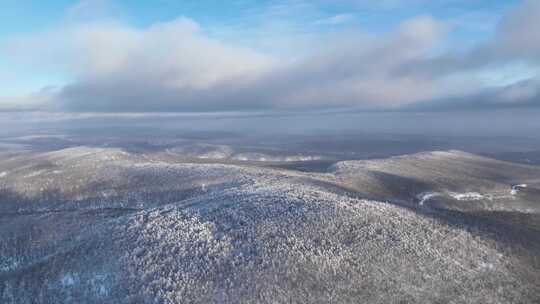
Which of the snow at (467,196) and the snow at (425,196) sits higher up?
the snow at (425,196)

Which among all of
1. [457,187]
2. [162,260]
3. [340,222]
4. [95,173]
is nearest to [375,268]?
[340,222]

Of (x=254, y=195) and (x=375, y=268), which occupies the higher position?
(x=254, y=195)

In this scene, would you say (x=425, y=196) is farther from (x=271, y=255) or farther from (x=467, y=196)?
(x=271, y=255)

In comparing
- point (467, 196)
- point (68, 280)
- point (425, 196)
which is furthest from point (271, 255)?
point (467, 196)

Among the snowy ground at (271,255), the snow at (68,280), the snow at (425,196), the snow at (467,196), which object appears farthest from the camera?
the snow at (467,196)

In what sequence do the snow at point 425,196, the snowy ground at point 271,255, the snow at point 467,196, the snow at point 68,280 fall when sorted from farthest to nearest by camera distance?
the snow at point 467,196 → the snow at point 425,196 → the snow at point 68,280 → the snowy ground at point 271,255

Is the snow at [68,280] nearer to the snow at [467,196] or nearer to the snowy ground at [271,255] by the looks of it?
the snowy ground at [271,255]

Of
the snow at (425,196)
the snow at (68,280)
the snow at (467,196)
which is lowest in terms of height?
the snow at (467,196)

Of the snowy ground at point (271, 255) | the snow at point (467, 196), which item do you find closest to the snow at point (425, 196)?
the snow at point (467, 196)

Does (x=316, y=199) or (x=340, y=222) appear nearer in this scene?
(x=340, y=222)

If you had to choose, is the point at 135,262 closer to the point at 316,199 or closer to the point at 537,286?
the point at 316,199

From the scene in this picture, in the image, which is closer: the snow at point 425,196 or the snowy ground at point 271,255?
the snowy ground at point 271,255
